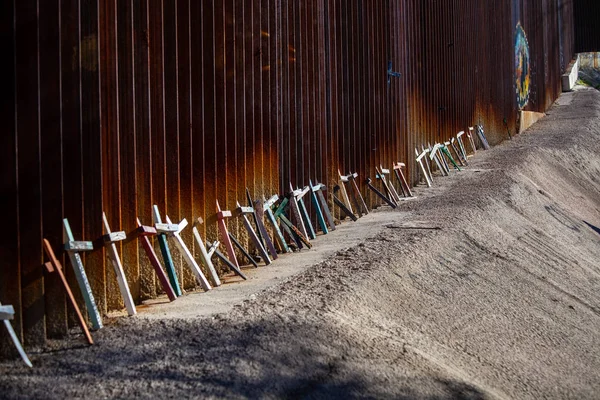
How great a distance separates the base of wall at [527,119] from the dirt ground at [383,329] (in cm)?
1264

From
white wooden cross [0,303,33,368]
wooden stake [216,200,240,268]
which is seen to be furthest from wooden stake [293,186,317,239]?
white wooden cross [0,303,33,368]

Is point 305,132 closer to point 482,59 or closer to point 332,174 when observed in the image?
point 332,174

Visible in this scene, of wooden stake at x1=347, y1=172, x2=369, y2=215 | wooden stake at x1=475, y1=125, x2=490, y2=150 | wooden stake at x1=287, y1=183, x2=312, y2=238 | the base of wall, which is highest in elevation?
wooden stake at x1=287, y1=183, x2=312, y2=238

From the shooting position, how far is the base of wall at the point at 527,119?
78.2 ft

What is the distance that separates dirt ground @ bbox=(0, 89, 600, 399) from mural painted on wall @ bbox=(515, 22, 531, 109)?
13524 millimetres

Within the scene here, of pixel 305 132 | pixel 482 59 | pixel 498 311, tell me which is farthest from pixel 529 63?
pixel 498 311

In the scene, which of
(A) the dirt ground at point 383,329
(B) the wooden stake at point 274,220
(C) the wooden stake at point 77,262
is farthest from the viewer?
(B) the wooden stake at point 274,220

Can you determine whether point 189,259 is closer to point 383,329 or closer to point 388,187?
point 383,329

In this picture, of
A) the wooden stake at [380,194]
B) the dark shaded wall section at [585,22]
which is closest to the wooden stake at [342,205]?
the wooden stake at [380,194]

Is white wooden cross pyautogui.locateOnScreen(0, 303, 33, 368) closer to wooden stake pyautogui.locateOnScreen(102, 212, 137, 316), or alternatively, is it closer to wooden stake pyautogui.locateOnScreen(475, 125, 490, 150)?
wooden stake pyautogui.locateOnScreen(102, 212, 137, 316)

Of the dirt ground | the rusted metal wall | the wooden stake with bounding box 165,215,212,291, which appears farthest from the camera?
the wooden stake with bounding box 165,215,212,291

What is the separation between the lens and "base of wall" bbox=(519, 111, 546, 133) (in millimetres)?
23837

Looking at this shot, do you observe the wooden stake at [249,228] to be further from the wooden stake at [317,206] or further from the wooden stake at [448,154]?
the wooden stake at [448,154]

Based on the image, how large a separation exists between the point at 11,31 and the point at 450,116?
505 inches
